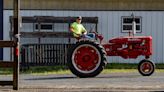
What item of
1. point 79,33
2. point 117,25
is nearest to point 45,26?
point 117,25

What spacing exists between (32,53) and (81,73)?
9.24 m

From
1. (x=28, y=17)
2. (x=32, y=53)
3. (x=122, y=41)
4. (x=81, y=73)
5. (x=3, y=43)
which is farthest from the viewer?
(x=28, y=17)

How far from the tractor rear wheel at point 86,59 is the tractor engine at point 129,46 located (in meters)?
1.73

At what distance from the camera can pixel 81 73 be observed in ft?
62.8

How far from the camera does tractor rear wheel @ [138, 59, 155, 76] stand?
69.2 ft

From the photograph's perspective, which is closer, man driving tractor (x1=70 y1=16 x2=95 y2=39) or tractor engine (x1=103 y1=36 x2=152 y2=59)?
man driving tractor (x1=70 y1=16 x2=95 y2=39)

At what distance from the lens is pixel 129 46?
20984 mm

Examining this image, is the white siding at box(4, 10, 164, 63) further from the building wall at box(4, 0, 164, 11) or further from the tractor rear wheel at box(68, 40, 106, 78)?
the tractor rear wheel at box(68, 40, 106, 78)

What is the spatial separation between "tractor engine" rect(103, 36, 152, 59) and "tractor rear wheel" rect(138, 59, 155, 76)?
332 mm

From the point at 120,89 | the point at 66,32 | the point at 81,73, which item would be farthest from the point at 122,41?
the point at 66,32

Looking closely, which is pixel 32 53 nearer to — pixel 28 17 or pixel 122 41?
pixel 28 17

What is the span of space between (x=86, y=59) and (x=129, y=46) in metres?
2.29

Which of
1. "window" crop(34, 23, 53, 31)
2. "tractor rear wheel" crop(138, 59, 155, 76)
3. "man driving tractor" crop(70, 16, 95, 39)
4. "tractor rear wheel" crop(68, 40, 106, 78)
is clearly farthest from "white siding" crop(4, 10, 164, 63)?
"tractor rear wheel" crop(68, 40, 106, 78)

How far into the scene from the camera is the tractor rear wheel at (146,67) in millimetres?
21078
